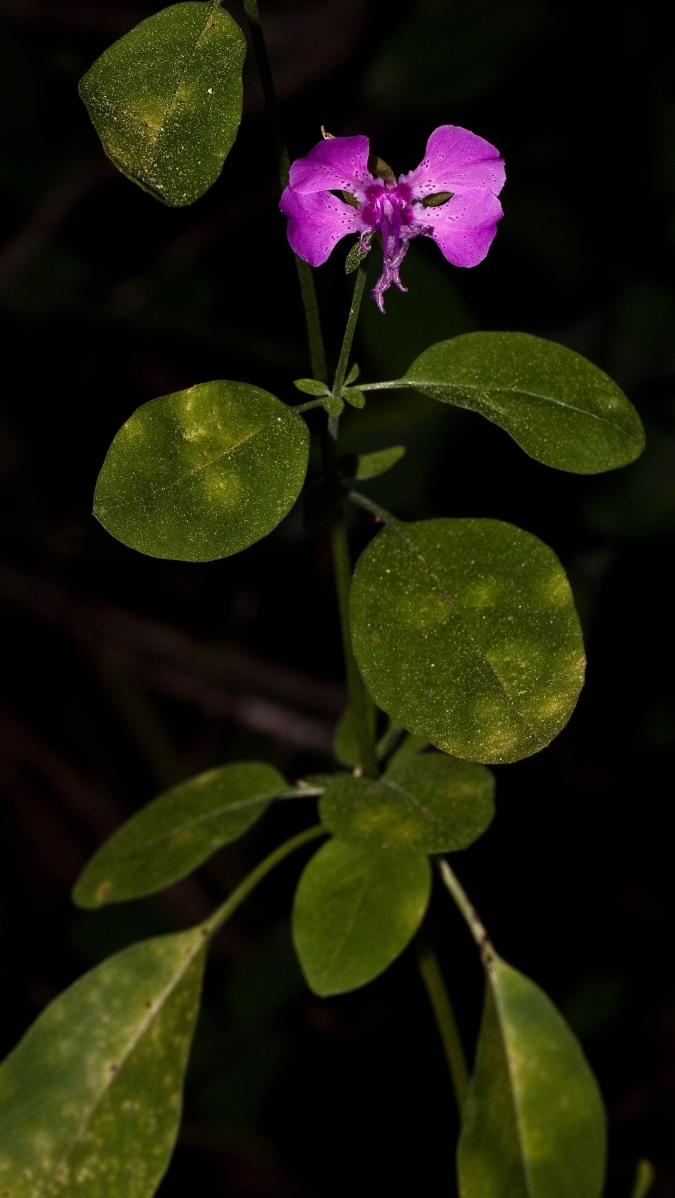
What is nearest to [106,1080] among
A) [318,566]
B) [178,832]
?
[178,832]

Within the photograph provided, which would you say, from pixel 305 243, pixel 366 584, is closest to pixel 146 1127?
pixel 366 584

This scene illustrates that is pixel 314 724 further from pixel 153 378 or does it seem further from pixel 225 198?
pixel 225 198

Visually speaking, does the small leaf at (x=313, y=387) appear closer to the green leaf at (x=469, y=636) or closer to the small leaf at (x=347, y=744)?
the green leaf at (x=469, y=636)

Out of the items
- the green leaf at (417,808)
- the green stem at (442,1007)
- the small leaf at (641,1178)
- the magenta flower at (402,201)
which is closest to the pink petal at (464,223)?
the magenta flower at (402,201)

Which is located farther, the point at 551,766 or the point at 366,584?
the point at 551,766

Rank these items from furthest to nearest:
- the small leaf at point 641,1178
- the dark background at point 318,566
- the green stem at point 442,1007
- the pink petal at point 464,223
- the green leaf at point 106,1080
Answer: the dark background at point 318,566 → the small leaf at point 641,1178 → the green stem at point 442,1007 → the green leaf at point 106,1080 → the pink petal at point 464,223

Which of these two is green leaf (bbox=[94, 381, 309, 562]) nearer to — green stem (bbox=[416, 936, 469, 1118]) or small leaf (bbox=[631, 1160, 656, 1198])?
green stem (bbox=[416, 936, 469, 1118])

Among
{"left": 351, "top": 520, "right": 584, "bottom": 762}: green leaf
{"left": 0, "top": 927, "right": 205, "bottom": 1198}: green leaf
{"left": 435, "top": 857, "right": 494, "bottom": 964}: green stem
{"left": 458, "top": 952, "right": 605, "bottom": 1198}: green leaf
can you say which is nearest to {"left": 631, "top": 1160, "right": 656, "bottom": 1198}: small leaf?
{"left": 458, "top": 952, "right": 605, "bottom": 1198}: green leaf
